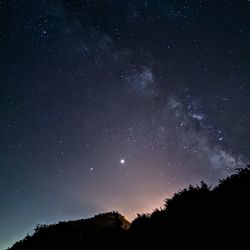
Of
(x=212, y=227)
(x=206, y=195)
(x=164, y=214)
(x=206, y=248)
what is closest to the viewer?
(x=206, y=248)

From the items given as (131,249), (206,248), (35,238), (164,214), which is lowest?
(206,248)

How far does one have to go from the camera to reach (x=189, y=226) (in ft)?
36.1

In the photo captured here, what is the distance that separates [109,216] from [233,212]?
16.5 meters

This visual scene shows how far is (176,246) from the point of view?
1066 centimetres

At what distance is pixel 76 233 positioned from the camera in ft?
62.2

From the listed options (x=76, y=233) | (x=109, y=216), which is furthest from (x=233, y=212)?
(x=109, y=216)

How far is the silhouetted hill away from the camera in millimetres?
9391

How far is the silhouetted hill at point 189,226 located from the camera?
9.39 meters

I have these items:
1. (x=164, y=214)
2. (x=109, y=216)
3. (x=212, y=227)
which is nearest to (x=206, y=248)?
(x=212, y=227)

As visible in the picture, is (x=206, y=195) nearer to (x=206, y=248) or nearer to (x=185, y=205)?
(x=185, y=205)

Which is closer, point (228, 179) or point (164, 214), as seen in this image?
point (228, 179)

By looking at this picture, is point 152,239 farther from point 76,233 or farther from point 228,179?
point 76,233

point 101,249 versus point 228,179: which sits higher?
point 228,179

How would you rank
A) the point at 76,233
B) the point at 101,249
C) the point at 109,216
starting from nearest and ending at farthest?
the point at 101,249 → the point at 76,233 → the point at 109,216
